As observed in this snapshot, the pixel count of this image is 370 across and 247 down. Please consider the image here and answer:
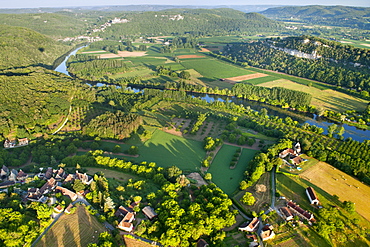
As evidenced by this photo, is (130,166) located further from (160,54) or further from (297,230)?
(160,54)

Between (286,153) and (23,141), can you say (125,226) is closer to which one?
(286,153)

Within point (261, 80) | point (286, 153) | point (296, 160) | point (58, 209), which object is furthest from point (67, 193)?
point (261, 80)

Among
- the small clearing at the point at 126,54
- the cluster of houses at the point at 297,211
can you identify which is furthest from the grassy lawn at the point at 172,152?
the small clearing at the point at 126,54

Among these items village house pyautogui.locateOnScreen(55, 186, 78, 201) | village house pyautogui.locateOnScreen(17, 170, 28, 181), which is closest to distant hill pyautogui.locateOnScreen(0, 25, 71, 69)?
village house pyautogui.locateOnScreen(17, 170, 28, 181)

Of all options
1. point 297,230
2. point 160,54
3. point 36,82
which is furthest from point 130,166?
point 160,54

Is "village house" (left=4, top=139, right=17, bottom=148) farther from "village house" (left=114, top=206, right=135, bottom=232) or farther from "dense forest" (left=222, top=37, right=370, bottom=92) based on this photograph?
"dense forest" (left=222, top=37, right=370, bottom=92)
